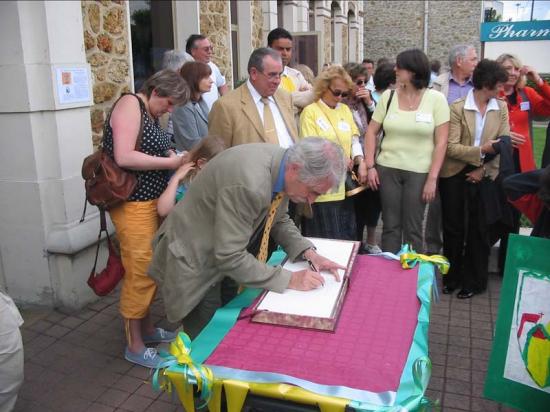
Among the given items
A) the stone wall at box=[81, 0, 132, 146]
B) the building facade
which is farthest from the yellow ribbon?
the stone wall at box=[81, 0, 132, 146]

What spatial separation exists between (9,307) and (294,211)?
2065 mm

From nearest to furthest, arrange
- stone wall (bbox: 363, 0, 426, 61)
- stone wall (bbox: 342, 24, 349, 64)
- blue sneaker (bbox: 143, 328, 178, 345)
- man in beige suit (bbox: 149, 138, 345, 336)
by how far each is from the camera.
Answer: man in beige suit (bbox: 149, 138, 345, 336) → blue sneaker (bbox: 143, 328, 178, 345) → stone wall (bbox: 342, 24, 349, 64) → stone wall (bbox: 363, 0, 426, 61)

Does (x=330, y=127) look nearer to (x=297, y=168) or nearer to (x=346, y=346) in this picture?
(x=297, y=168)

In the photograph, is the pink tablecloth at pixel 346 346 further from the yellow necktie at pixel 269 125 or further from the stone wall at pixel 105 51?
the stone wall at pixel 105 51

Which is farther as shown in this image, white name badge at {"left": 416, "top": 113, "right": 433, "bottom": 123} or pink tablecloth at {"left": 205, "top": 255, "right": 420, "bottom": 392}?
white name badge at {"left": 416, "top": 113, "right": 433, "bottom": 123}

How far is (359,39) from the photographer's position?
19047 millimetres

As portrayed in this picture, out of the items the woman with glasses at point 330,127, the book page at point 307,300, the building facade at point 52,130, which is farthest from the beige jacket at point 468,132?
the building facade at point 52,130

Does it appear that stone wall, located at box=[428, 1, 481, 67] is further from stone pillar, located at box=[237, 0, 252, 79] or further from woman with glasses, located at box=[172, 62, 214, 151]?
woman with glasses, located at box=[172, 62, 214, 151]

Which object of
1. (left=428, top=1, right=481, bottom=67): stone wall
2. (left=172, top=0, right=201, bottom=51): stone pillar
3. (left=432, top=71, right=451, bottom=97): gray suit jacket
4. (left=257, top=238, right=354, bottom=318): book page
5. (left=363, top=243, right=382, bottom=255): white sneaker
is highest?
(left=428, top=1, right=481, bottom=67): stone wall

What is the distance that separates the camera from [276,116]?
3.80 metres

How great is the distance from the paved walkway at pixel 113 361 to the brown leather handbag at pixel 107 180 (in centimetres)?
105

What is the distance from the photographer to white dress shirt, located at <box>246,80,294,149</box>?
3693 mm

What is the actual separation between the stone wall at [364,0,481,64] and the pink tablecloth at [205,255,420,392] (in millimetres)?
29434

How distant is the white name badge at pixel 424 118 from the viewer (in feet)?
13.4
